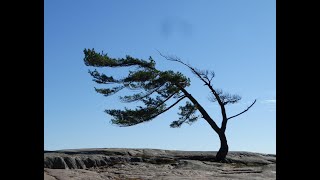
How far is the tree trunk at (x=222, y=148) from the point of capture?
39.8ft

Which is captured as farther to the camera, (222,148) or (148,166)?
(222,148)

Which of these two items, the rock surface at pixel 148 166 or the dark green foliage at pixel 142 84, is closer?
the rock surface at pixel 148 166

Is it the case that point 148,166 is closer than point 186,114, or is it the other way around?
point 148,166

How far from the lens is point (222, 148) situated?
1264 cm

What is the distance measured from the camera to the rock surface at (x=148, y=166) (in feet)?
18.9

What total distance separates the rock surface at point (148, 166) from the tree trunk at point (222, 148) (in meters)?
0.20

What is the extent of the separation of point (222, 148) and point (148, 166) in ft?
17.1

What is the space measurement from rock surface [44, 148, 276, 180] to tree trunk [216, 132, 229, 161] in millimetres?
203

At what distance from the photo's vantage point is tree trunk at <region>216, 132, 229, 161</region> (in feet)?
39.8

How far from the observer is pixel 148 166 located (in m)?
7.88

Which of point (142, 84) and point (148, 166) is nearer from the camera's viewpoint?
point (148, 166)
